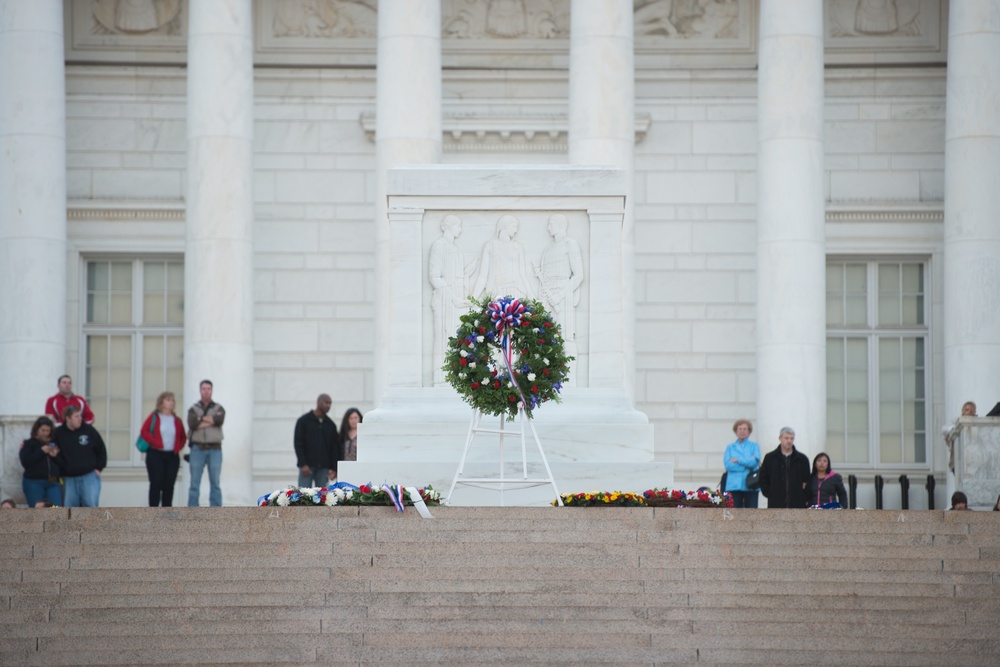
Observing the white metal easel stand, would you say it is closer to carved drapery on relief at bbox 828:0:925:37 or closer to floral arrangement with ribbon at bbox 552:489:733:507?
floral arrangement with ribbon at bbox 552:489:733:507

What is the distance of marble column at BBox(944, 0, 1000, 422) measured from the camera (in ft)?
119

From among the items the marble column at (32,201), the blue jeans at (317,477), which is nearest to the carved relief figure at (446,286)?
the blue jeans at (317,477)

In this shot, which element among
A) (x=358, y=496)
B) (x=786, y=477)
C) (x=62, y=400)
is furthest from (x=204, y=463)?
(x=786, y=477)

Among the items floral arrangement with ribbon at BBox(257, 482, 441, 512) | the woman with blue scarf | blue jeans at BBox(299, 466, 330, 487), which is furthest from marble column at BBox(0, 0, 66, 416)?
floral arrangement with ribbon at BBox(257, 482, 441, 512)

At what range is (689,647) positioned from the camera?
810 inches

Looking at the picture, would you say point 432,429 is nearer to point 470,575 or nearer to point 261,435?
point 470,575

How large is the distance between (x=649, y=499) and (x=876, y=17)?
19.4 meters

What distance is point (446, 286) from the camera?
28.0 meters

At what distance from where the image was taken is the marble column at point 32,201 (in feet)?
118

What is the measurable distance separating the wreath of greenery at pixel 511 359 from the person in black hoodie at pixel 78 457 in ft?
17.6

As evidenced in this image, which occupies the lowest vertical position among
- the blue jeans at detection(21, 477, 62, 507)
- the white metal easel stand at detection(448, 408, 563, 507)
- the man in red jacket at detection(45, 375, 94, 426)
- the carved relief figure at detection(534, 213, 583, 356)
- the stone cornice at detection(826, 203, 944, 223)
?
the blue jeans at detection(21, 477, 62, 507)

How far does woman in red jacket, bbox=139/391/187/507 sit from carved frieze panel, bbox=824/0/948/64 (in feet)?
54.5

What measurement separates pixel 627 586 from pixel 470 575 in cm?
155

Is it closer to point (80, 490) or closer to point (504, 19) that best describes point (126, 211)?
point (504, 19)
